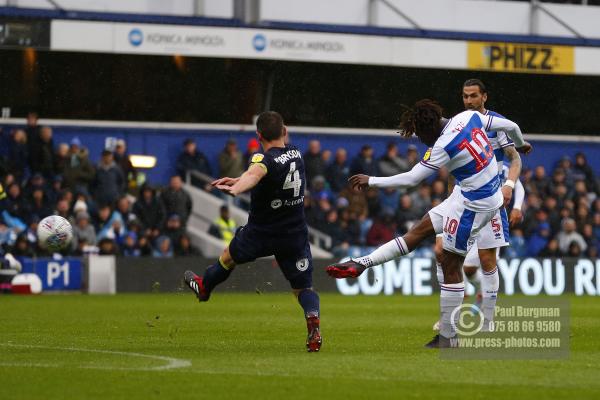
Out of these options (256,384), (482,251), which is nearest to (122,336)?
(482,251)

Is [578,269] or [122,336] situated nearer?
[122,336]

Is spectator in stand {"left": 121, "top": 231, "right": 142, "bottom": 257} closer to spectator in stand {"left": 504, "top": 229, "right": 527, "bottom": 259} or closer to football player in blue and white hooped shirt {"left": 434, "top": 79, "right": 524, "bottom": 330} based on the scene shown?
spectator in stand {"left": 504, "top": 229, "right": 527, "bottom": 259}

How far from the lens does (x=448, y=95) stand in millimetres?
33656

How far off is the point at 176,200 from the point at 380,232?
175 inches

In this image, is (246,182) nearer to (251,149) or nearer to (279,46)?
(251,149)

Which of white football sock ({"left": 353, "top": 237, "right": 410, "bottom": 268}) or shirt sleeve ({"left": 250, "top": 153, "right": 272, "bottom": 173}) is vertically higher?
shirt sleeve ({"left": 250, "top": 153, "right": 272, "bottom": 173})

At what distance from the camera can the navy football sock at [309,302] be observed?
1119cm

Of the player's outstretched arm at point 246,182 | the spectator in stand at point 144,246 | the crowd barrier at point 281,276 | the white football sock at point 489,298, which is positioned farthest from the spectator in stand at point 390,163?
the player's outstretched arm at point 246,182

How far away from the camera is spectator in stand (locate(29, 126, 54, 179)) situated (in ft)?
84.4

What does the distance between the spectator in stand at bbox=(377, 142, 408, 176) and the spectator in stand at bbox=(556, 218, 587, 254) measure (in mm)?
3875

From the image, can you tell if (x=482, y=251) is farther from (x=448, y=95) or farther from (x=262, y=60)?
(x=448, y=95)

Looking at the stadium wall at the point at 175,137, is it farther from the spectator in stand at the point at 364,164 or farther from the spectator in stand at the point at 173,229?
the spectator in stand at the point at 173,229

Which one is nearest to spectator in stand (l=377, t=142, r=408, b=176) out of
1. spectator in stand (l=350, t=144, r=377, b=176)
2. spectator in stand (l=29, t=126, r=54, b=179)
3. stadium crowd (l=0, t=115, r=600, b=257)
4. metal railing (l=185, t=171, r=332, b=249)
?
stadium crowd (l=0, t=115, r=600, b=257)

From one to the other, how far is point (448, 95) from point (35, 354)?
78.3ft
